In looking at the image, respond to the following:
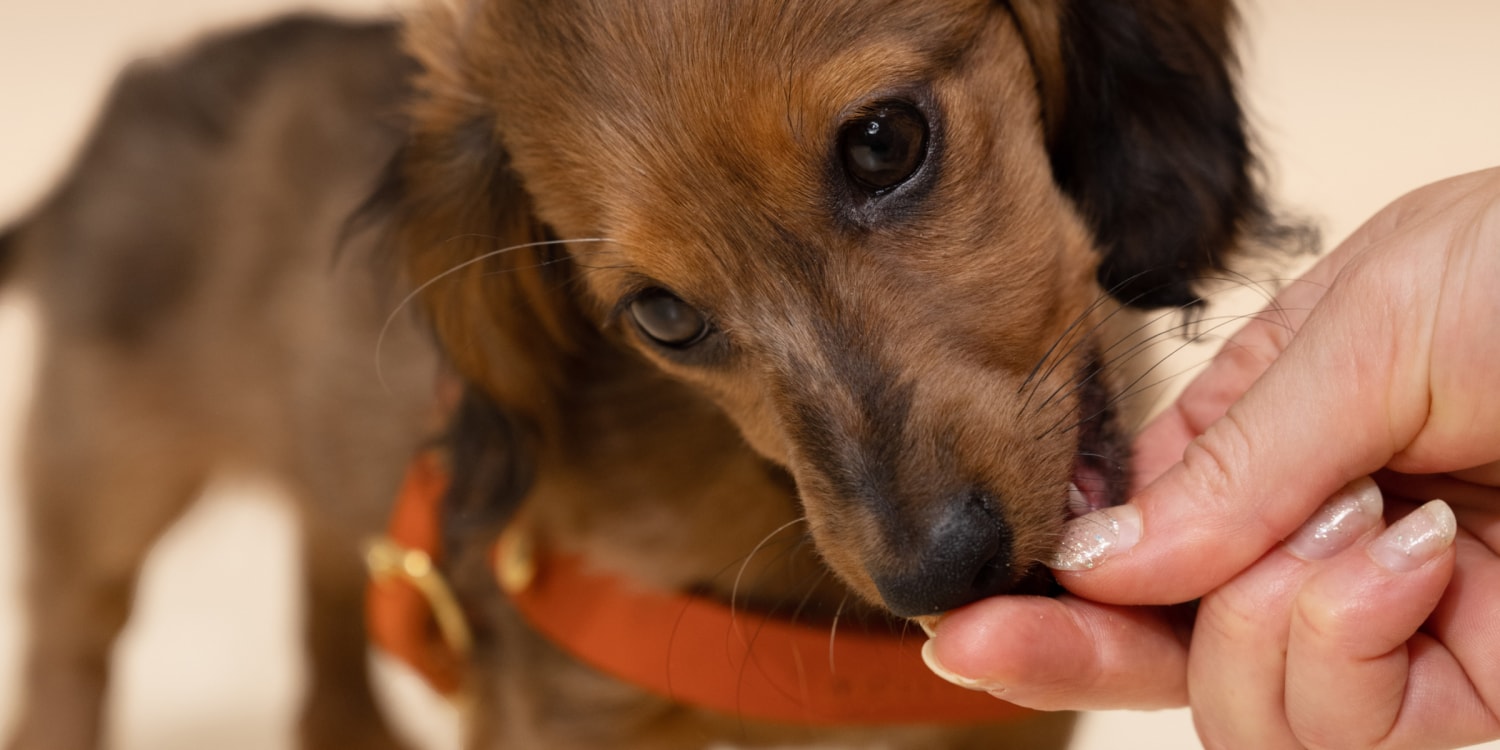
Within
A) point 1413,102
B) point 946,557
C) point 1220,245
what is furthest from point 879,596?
point 1413,102

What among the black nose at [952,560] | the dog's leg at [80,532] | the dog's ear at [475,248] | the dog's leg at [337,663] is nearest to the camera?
the black nose at [952,560]

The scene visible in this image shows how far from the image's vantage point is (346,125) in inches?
70.4

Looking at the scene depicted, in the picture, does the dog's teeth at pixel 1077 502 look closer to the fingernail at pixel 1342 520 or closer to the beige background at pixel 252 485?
the fingernail at pixel 1342 520

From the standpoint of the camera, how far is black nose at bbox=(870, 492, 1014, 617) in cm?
90

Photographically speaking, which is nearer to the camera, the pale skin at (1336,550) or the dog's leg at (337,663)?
the pale skin at (1336,550)

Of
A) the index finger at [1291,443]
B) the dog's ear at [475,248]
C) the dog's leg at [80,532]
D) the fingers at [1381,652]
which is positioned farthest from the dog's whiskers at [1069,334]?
the dog's leg at [80,532]

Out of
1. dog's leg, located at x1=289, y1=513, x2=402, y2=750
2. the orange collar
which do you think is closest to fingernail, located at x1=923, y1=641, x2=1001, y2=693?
the orange collar

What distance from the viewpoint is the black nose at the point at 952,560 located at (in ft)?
2.95

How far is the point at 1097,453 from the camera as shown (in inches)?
40.4

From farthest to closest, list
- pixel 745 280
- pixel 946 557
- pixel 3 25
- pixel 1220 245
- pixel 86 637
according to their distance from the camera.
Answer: pixel 3 25, pixel 86 637, pixel 1220 245, pixel 745 280, pixel 946 557

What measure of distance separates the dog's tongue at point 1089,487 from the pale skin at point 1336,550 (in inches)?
1.7

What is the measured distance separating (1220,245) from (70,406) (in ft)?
4.65

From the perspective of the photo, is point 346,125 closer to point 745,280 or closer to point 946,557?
point 745,280

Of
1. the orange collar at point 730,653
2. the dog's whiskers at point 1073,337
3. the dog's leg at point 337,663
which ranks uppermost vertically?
the dog's whiskers at point 1073,337
